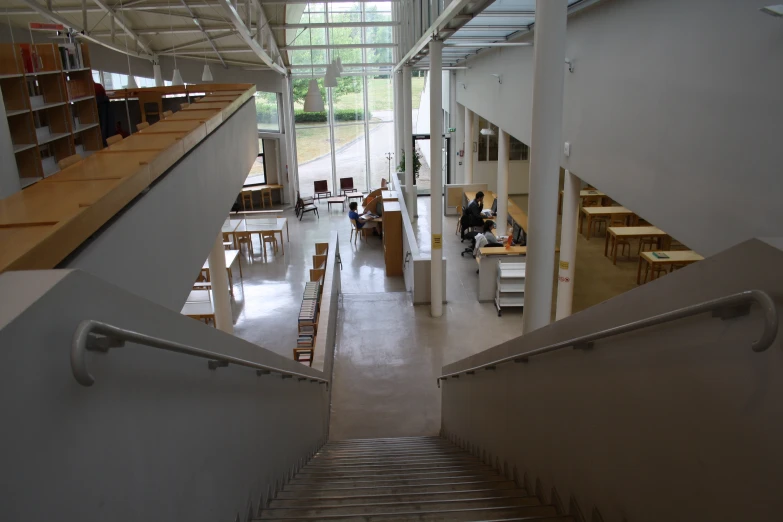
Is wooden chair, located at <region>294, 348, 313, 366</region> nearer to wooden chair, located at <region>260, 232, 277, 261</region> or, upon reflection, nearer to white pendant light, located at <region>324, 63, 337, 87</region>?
white pendant light, located at <region>324, 63, 337, 87</region>

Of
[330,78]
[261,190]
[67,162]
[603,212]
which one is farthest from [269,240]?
[67,162]

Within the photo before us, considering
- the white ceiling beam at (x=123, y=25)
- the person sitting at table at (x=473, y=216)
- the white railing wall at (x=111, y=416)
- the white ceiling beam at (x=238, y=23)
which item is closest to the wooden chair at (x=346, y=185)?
the white ceiling beam at (x=238, y=23)

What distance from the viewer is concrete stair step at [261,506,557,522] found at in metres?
2.96

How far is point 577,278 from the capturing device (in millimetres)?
12258

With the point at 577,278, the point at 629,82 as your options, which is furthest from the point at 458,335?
the point at 629,82

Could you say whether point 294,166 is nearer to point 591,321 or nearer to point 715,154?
point 715,154

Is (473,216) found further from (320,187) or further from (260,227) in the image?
(320,187)

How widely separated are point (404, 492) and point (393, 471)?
80cm

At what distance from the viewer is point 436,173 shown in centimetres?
1059

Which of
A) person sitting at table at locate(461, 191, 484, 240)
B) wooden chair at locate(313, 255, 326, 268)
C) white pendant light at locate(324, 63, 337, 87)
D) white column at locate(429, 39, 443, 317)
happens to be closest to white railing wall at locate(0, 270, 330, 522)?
white column at locate(429, 39, 443, 317)

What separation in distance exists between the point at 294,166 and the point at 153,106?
13441mm

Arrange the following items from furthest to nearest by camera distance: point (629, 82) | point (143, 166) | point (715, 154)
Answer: point (629, 82) < point (715, 154) < point (143, 166)

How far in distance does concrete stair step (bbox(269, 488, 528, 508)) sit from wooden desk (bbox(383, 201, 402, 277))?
1058 centimetres

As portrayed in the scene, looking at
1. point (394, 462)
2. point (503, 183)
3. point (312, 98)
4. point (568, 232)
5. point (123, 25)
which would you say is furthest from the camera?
point (503, 183)
